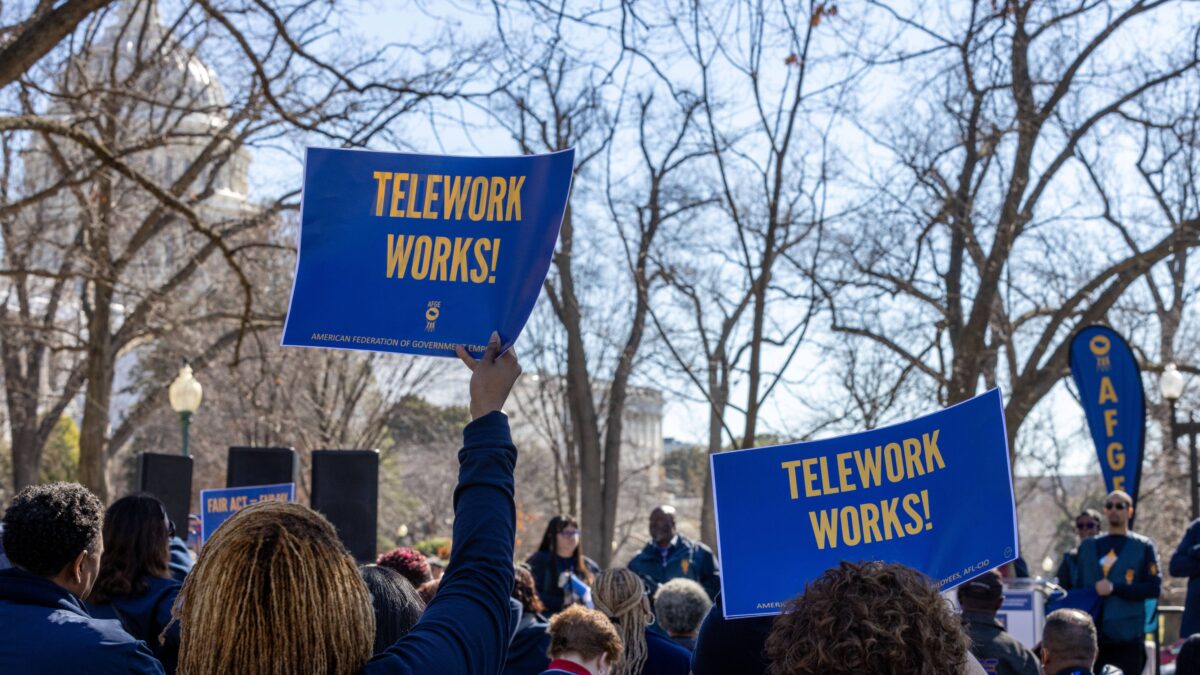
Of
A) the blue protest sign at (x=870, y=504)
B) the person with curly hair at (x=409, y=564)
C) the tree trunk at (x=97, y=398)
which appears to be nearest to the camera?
the blue protest sign at (x=870, y=504)

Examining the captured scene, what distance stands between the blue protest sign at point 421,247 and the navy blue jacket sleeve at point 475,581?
3.37 ft

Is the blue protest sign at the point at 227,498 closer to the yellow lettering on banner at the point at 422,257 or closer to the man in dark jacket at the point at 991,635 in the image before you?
the man in dark jacket at the point at 991,635

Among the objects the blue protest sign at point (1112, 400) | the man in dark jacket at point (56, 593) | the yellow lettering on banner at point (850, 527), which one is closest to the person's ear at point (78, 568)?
the man in dark jacket at point (56, 593)

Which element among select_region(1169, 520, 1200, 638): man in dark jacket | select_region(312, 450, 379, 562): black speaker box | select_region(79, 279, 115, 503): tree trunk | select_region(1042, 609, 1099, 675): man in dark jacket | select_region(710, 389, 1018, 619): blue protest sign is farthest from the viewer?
select_region(79, 279, 115, 503): tree trunk

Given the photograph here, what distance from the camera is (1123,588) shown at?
945 cm

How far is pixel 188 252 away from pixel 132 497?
57.5ft

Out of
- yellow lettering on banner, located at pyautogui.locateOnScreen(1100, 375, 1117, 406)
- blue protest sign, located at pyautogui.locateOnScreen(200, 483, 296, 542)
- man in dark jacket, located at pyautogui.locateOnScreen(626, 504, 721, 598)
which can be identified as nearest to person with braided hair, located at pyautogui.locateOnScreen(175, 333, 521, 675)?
blue protest sign, located at pyautogui.locateOnScreen(200, 483, 296, 542)

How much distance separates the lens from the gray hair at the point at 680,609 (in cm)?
619

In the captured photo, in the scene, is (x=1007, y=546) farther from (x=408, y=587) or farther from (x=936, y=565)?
(x=408, y=587)

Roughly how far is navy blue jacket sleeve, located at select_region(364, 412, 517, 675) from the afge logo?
3.78 feet

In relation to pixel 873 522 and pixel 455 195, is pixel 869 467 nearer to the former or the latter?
pixel 873 522

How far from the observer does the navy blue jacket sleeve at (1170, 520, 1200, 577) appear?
359 inches

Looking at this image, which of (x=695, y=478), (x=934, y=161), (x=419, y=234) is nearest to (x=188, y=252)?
(x=934, y=161)

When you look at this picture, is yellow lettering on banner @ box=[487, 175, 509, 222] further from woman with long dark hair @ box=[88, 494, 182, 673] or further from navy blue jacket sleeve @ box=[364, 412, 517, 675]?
woman with long dark hair @ box=[88, 494, 182, 673]
